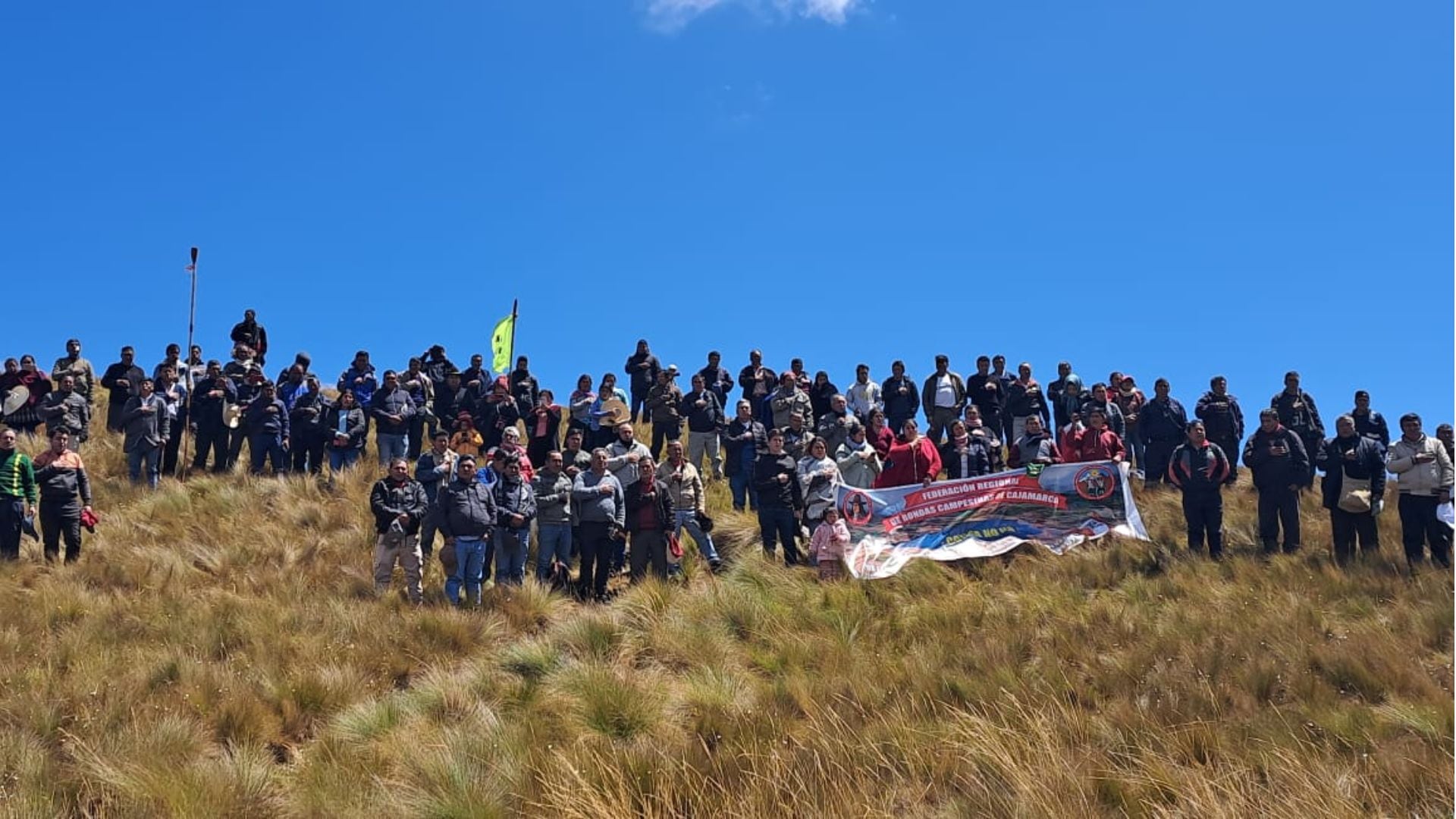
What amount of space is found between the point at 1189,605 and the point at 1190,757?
4041 mm

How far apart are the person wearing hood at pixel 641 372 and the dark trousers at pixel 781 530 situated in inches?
251

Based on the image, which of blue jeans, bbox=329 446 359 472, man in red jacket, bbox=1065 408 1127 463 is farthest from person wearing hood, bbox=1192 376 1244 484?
blue jeans, bbox=329 446 359 472

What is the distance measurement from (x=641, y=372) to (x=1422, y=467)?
12401 millimetres

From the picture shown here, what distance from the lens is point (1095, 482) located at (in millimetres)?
13047

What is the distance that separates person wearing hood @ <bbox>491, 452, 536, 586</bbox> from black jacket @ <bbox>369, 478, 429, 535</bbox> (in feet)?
2.91

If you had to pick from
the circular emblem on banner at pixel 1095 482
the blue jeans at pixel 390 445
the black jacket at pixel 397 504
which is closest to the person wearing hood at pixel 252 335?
the blue jeans at pixel 390 445

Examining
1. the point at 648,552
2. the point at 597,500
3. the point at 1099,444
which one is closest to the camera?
the point at 597,500

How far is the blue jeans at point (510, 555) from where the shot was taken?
1160 cm

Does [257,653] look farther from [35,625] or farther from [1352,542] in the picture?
[1352,542]

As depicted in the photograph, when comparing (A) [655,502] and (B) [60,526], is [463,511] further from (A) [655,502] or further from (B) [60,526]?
(B) [60,526]

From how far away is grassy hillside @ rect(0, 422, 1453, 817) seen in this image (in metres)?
5.98

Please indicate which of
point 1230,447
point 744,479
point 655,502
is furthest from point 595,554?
point 1230,447

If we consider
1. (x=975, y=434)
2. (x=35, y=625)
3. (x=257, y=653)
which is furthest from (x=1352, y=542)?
(x=35, y=625)

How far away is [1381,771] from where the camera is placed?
18.3 feet
